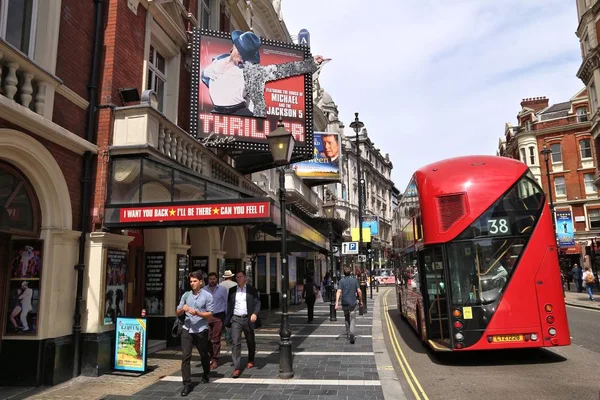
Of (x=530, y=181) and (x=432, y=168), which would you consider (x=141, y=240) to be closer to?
(x=432, y=168)

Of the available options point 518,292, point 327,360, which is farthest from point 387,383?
point 518,292

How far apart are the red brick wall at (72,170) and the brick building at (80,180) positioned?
0.06 feet

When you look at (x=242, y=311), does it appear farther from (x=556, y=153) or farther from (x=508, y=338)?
(x=556, y=153)

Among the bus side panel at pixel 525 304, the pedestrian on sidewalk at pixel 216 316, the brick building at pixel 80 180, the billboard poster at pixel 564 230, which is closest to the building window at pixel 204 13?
the brick building at pixel 80 180

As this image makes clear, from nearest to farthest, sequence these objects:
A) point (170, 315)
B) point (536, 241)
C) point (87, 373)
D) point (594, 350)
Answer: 1. point (87, 373)
2. point (536, 241)
3. point (594, 350)
4. point (170, 315)

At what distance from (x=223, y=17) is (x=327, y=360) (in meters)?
11.9

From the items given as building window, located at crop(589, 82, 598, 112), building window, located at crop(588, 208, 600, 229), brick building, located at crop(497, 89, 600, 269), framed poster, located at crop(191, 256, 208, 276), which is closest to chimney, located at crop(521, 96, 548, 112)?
brick building, located at crop(497, 89, 600, 269)

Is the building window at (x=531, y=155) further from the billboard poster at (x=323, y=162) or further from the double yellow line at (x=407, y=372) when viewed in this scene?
the double yellow line at (x=407, y=372)

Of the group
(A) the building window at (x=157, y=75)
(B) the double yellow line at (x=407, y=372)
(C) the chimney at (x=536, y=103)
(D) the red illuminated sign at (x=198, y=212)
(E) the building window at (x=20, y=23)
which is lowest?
(B) the double yellow line at (x=407, y=372)

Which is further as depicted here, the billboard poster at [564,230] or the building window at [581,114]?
the building window at [581,114]

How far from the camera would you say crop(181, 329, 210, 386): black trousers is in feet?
22.2

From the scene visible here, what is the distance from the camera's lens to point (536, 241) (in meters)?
8.16

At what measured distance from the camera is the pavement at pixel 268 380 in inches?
260

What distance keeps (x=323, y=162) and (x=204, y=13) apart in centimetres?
1450
